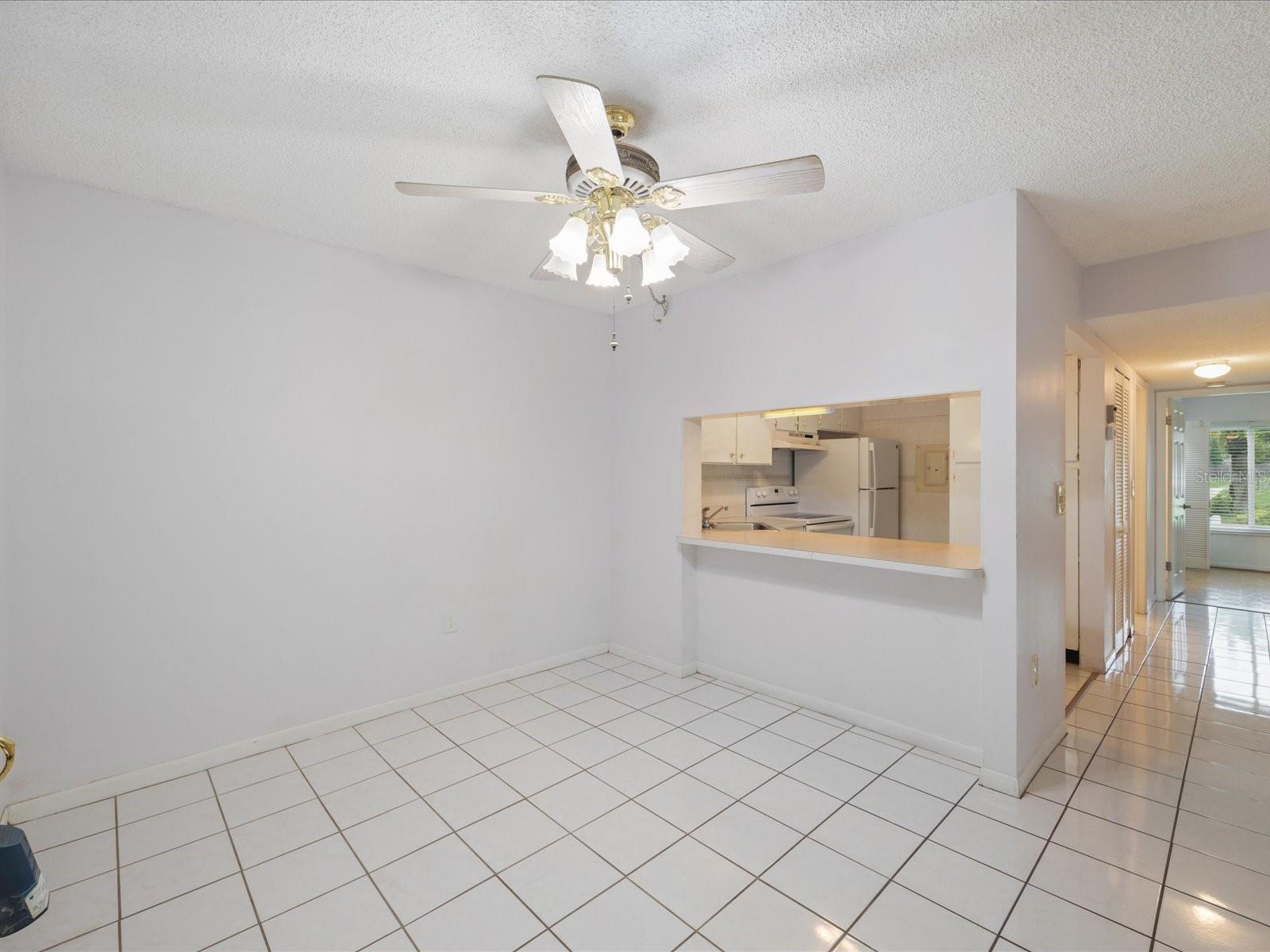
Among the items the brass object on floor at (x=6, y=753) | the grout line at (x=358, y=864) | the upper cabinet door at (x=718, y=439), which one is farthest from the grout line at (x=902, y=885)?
the upper cabinet door at (x=718, y=439)

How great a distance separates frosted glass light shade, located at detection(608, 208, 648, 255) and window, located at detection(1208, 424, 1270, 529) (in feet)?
28.9

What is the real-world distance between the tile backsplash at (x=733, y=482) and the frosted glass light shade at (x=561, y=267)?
2.50m

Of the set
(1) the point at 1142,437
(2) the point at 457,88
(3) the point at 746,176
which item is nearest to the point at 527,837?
(3) the point at 746,176

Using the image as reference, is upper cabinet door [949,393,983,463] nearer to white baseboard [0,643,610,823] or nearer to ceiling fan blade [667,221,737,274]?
ceiling fan blade [667,221,737,274]

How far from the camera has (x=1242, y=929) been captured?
1597 mm

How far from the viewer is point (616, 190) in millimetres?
1768

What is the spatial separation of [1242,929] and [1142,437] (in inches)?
184

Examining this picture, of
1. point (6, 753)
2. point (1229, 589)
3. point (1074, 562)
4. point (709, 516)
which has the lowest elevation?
point (1229, 589)

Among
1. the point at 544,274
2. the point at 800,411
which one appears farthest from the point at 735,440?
the point at 544,274

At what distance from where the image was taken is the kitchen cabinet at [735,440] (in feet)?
14.0

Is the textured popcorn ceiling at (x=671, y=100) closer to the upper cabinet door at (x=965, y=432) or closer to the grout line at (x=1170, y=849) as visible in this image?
the upper cabinet door at (x=965, y=432)

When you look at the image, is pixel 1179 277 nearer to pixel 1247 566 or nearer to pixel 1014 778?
pixel 1014 778

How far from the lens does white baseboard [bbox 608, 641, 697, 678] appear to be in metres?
3.63

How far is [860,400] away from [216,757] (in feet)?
11.0
